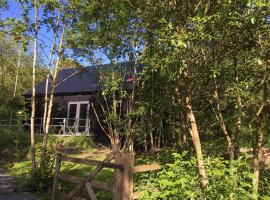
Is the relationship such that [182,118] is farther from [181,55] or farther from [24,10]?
[24,10]

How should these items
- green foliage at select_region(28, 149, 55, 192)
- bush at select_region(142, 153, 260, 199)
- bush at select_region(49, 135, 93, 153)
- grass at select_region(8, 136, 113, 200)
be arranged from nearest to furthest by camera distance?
1. bush at select_region(142, 153, 260, 199)
2. green foliage at select_region(28, 149, 55, 192)
3. grass at select_region(8, 136, 113, 200)
4. bush at select_region(49, 135, 93, 153)

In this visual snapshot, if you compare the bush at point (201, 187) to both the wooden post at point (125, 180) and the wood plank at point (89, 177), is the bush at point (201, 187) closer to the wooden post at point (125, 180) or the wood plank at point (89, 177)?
the wooden post at point (125, 180)

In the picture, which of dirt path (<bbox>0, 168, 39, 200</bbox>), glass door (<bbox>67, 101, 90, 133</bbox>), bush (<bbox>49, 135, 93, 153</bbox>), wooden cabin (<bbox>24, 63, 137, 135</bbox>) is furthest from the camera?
glass door (<bbox>67, 101, 90, 133</bbox>)

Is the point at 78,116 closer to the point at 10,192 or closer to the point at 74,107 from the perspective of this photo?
the point at 74,107

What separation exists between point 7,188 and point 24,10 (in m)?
5.74

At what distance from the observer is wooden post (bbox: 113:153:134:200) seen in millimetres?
6859

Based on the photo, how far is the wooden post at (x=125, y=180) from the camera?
686 centimetres

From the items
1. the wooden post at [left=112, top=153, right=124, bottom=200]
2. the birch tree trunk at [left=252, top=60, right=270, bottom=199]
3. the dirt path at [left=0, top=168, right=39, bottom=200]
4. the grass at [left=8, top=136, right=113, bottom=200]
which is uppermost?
the birch tree trunk at [left=252, top=60, right=270, bottom=199]

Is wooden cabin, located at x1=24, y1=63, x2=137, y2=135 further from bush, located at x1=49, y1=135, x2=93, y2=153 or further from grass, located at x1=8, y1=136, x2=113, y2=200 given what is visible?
grass, located at x1=8, y1=136, x2=113, y2=200

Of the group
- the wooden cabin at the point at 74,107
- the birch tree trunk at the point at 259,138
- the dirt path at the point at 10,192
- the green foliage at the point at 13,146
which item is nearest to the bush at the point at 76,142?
the green foliage at the point at 13,146

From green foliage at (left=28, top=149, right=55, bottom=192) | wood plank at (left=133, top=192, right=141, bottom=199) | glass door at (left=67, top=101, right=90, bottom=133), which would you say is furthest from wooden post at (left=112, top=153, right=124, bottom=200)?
glass door at (left=67, top=101, right=90, bottom=133)

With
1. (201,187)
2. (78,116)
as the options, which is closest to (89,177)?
(201,187)

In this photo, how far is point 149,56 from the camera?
7.74m

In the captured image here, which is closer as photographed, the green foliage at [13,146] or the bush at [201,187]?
the bush at [201,187]
